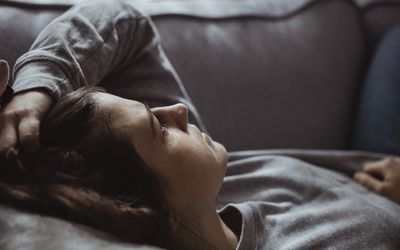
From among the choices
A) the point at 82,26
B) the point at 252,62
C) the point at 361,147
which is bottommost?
the point at 361,147

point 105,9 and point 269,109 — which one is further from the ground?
point 105,9

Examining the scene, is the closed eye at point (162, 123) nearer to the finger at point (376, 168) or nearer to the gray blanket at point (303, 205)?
the gray blanket at point (303, 205)

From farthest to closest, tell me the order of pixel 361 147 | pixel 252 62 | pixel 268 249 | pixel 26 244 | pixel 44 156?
pixel 361 147
pixel 252 62
pixel 268 249
pixel 44 156
pixel 26 244

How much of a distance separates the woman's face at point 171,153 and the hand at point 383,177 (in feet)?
1.57

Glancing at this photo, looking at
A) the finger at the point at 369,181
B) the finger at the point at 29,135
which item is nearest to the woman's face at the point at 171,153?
the finger at the point at 29,135

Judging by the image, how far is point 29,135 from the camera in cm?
69

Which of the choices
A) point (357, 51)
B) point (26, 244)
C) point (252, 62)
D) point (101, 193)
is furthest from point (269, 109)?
point (26, 244)

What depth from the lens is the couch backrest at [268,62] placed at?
119 centimetres

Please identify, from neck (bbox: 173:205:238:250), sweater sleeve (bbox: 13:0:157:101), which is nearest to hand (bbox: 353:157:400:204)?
neck (bbox: 173:205:238:250)

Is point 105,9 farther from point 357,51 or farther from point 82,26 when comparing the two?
point 357,51

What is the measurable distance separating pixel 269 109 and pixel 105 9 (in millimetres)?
460

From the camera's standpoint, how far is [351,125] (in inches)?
56.6

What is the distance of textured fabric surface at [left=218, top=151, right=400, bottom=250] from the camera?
35.4 inches

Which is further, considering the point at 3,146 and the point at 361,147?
the point at 361,147
